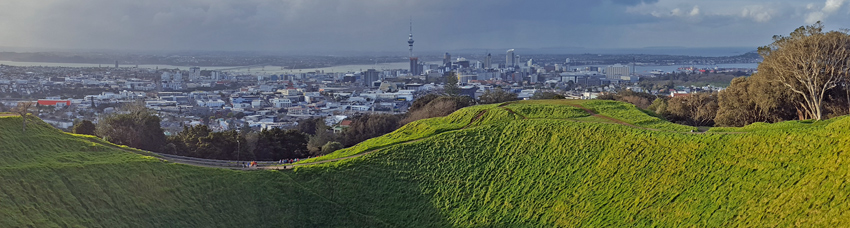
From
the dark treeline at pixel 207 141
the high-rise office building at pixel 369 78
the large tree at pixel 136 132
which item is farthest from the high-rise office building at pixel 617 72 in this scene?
the large tree at pixel 136 132

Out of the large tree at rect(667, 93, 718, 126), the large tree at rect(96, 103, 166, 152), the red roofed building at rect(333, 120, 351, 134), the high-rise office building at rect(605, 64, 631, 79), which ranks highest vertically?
the high-rise office building at rect(605, 64, 631, 79)

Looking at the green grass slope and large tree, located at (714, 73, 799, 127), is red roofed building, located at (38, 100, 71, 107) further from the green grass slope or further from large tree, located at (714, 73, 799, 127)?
large tree, located at (714, 73, 799, 127)

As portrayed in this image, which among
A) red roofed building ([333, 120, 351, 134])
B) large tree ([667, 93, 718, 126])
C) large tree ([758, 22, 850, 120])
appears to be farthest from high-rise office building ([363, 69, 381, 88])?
large tree ([758, 22, 850, 120])

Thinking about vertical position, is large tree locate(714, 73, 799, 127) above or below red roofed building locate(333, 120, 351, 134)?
above

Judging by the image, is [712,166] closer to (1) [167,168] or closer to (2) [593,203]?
(2) [593,203]

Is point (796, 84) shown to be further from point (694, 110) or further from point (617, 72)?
point (617, 72)

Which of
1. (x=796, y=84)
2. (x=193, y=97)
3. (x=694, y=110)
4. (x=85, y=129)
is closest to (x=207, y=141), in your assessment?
(x=85, y=129)
